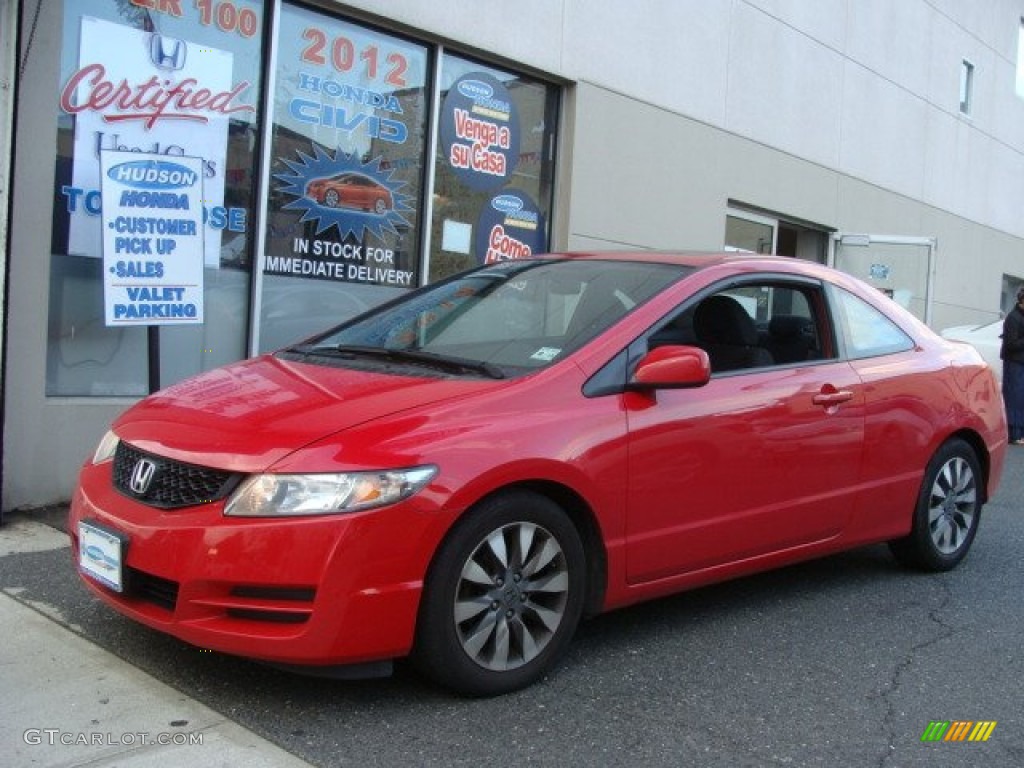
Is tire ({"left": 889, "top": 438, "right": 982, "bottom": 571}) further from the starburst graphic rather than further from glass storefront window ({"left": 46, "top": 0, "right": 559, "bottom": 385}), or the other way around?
the starburst graphic

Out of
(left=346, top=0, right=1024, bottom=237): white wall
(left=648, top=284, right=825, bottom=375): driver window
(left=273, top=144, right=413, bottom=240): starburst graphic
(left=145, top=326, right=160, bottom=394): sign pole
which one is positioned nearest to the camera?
(left=648, top=284, right=825, bottom=375): driver window

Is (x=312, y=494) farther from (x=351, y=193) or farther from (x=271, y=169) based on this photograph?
(x=351, y=193)

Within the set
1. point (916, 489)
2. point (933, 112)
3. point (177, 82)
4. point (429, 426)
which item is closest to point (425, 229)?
point (177, 82)

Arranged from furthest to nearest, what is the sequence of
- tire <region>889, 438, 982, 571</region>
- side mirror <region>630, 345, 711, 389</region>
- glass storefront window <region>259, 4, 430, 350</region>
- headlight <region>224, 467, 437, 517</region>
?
glass storefront window <region>259, 4, 430, 350</region> < tire <region>889, 438, 982, 571</region> < side mirror <region>630, 345, 711, 389</region> < headlight <region>224, 467, 437, 517</region>

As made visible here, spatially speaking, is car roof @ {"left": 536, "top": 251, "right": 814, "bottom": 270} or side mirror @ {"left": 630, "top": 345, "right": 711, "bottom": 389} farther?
car roof @ {"left": 536, "top": 251, "right": 814, "bottom": 270}

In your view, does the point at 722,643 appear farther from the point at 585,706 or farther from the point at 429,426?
the point at 429,426

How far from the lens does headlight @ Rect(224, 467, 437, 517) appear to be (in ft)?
10.2

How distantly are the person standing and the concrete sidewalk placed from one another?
10.0m

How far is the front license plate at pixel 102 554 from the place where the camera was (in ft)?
11.0

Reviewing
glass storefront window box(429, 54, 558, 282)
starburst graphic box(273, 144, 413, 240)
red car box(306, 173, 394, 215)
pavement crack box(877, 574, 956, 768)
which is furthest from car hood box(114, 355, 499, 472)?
glass storefront window box(429, 54, 558, 282)

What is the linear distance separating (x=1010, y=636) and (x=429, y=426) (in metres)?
2.76

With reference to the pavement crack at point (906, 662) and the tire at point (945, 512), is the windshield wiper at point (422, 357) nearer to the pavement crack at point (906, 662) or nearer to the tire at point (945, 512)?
the pavement crack at point (906, 662)

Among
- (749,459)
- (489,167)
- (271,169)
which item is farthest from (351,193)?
(749,459)

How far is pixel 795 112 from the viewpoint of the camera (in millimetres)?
12344
